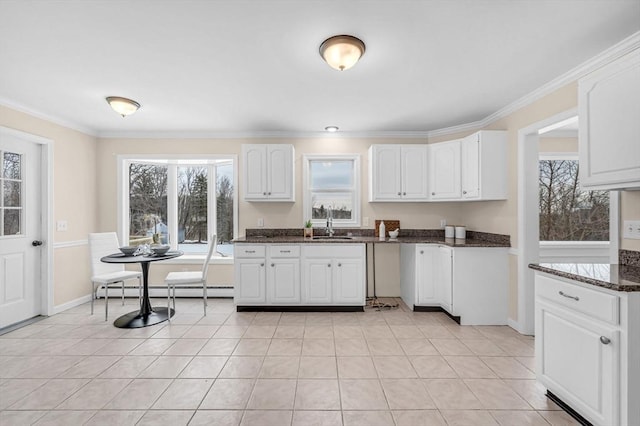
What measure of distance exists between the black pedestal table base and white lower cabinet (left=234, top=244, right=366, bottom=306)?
0.87 metres

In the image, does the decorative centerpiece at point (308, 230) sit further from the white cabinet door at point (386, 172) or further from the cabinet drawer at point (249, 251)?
the white cabinet door at point (386, 172)

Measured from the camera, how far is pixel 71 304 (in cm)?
417

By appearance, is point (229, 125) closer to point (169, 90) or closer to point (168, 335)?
point (169, 90)

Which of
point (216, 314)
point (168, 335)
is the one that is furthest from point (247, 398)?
point (216, 314)

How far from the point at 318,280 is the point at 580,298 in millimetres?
2658

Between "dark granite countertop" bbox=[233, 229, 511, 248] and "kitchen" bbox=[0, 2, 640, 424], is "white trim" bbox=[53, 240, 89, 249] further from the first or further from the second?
"dark granite countertop" bbox=[233, 229, 511, 248]

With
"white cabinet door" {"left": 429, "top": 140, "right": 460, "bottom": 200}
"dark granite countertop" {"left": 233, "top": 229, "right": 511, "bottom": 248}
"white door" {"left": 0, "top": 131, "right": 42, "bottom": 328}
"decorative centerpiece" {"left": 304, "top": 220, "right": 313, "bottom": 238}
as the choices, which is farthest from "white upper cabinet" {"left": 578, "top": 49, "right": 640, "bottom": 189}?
"white door" {"left": 0, "top": 131, "right": 42, "bottom": 328}

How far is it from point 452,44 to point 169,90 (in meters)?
2.56

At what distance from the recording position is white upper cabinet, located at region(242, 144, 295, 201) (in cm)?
429

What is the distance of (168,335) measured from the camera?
326cm

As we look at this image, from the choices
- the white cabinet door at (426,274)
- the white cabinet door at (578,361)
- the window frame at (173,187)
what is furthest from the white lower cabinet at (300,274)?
the white cabinet door at (578,361)

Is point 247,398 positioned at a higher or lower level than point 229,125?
lower

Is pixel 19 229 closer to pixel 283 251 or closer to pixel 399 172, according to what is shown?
pixel 283 251

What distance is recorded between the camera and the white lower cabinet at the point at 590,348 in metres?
1.57
